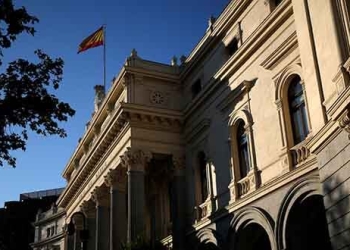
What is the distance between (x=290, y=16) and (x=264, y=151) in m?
4.98

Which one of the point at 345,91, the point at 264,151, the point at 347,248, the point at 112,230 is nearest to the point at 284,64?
the point at 264,151

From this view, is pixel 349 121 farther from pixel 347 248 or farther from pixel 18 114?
pixel 18 114

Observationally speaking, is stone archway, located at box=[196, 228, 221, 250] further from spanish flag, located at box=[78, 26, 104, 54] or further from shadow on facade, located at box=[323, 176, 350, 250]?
spanish flag, located at box=[78, 26, 104, 54]

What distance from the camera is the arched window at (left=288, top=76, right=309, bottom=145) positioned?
Answer: 16938 mm

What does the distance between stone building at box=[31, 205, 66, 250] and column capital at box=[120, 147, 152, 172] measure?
1178 inches

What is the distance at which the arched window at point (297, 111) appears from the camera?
16938 mm

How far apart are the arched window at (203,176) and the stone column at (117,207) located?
4.60 meters

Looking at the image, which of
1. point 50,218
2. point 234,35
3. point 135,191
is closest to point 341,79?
point 234,35

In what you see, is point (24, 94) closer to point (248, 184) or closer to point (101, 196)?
point (248, 184)

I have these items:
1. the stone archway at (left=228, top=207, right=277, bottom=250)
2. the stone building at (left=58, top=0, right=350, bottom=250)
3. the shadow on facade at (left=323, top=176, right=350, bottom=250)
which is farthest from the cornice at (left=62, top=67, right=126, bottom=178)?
the shadow on facade at (left=323, top=176, right=350, bottom=250)

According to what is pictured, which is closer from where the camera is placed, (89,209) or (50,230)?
(89,209)

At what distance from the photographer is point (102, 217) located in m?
→ 29.7

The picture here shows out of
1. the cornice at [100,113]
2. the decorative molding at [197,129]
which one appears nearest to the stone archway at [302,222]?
the decorative molding at [197,129]

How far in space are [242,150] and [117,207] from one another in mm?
8780
